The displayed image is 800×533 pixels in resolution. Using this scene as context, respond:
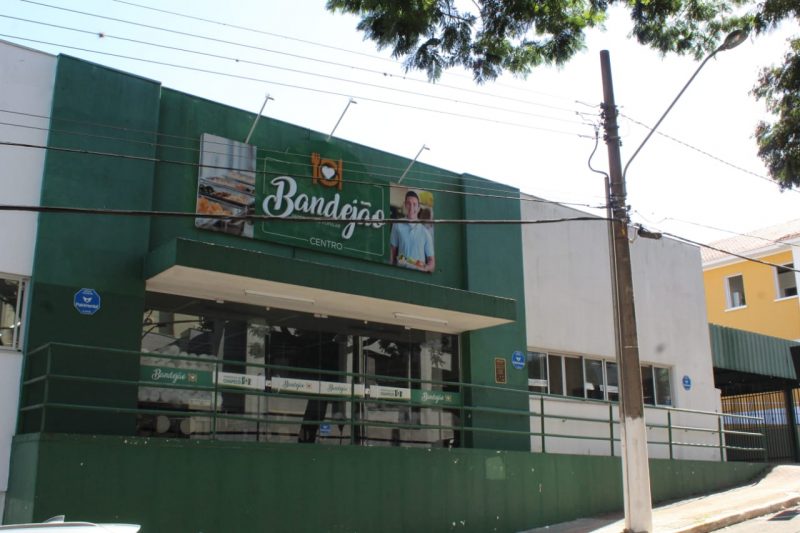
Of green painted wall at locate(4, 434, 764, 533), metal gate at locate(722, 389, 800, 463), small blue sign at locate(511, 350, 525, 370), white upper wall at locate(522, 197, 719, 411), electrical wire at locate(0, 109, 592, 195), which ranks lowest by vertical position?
green painted wall at locate(4, 434, 764, 533)

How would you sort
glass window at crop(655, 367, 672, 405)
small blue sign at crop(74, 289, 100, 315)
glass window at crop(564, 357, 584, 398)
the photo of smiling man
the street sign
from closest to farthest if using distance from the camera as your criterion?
small blue sign at crop(74, 289, 100, 315), the photo of smiling man, the street sign, glass window at crop(564, 357, 584, 398), glass window at crop(655, 367, 672, 405)

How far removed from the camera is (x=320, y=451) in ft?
39.3

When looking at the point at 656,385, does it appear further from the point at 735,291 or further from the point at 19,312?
the point at 735,291

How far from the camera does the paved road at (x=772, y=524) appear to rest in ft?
42.0

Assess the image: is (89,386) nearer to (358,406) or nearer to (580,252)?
(358,406)

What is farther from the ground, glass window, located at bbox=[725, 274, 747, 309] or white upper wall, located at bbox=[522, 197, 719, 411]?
glass window, located at bbox=[725, 274, 747, 309]

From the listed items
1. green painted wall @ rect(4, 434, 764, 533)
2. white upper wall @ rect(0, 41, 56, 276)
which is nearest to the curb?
green painted wall @ rect(4, 434, 764, 533)

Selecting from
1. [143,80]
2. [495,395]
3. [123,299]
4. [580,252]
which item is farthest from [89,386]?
[580,252]

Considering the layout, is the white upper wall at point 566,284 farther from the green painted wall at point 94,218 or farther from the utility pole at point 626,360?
the green painted wall at point 94,218

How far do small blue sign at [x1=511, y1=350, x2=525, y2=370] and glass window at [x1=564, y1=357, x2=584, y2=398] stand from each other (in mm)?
1730

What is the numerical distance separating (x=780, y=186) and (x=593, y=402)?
18.7 feet

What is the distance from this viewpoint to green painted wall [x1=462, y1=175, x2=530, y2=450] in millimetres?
15922

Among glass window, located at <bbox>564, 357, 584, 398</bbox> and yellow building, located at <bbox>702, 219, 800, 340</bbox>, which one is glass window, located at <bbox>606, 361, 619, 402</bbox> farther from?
yellow building, located at <bbox>702, 219, 800, 340</bbox>

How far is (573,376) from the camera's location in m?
18.3
